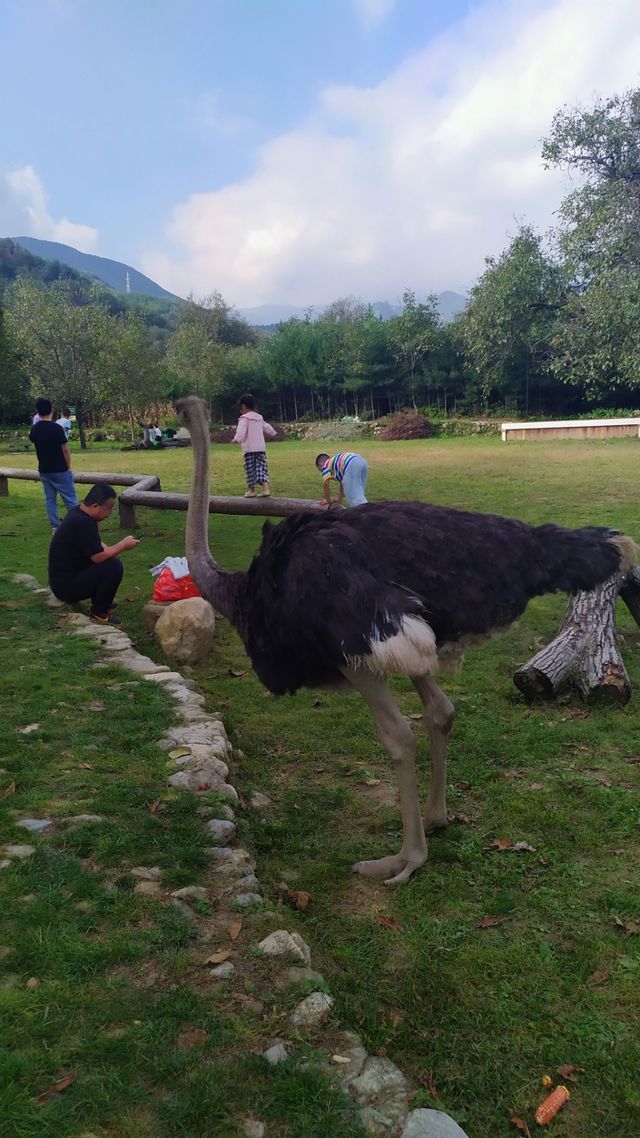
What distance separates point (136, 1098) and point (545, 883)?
1.70m

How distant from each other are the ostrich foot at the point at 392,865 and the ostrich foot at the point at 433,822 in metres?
0.27

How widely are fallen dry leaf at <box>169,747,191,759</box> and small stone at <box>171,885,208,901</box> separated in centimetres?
104

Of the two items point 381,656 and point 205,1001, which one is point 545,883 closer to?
point 381,656

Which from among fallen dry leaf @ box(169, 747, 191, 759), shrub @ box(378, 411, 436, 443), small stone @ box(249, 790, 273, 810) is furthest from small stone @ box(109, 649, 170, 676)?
shrub @ box(378, 411, 436, 443)

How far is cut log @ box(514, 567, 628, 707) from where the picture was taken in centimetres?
448

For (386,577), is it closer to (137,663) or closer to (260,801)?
(260,801)

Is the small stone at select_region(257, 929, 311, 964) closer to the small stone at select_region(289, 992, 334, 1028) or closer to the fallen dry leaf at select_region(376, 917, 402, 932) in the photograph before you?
the small stone at select_region(289, 992, 334, 1028)

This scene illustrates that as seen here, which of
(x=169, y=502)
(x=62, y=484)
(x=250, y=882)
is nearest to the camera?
(x=250, y=882)

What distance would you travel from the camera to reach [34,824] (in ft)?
9.94

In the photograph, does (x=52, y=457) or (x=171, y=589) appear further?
(x=52, y=457)

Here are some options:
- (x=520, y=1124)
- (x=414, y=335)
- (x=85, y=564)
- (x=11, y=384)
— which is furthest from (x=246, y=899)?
(x=414, y=335)

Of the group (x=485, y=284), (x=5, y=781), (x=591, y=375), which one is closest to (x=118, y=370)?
(x=485, y=284)

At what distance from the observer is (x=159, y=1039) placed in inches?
78.6

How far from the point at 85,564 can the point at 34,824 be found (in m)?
3.28
